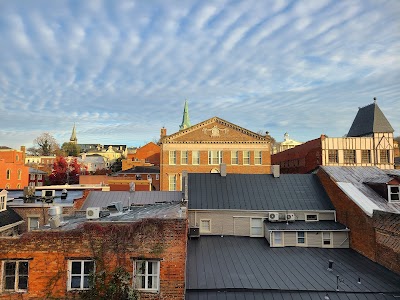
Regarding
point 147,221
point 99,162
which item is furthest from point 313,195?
point 99,162

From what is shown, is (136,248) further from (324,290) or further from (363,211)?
(363,211)

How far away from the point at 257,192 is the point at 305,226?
448 centimetres

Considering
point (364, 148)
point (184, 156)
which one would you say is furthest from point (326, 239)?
point (364, 148)

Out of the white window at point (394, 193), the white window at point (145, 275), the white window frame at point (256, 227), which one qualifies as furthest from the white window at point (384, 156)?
the white window at point (145, 275)

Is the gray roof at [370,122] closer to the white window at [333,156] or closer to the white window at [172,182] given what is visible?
the white window at [333,156]

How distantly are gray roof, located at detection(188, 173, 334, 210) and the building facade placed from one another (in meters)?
19.8

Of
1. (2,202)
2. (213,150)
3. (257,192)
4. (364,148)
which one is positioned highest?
(364,148)

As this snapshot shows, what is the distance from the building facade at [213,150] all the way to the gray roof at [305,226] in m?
24.2

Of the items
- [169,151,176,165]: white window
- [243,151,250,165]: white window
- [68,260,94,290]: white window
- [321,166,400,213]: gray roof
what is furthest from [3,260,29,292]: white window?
[243,151,250,165]: white window

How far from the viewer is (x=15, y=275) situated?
10906 millimetres

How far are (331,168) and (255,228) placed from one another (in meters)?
7.85

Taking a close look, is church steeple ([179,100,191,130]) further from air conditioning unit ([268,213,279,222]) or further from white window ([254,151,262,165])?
air conditioning unit ([268,213,279,222])

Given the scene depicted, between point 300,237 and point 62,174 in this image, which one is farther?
point 62,174

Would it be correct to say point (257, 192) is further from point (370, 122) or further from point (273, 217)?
point (370, 122)
